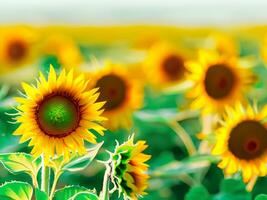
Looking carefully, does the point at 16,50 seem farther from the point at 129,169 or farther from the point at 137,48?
the point at 129,169

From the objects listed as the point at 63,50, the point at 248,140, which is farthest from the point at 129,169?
the point at 63,50

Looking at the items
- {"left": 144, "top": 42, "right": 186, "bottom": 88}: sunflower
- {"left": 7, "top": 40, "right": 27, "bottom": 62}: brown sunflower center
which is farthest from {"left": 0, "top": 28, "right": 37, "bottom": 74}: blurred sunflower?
{"left": 144, "top": 42, "right": 186, "bottom": 88}: sunflower

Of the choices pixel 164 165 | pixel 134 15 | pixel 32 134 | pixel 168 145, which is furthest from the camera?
pixel 134 15

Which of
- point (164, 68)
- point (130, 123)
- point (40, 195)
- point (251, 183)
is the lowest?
point (40, 195)

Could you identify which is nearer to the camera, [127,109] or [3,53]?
[127,109]

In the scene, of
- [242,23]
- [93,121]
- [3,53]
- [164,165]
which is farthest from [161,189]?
[242,23]

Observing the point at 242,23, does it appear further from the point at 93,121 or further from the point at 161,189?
the point at 93,121
